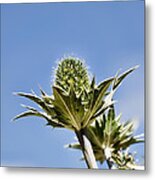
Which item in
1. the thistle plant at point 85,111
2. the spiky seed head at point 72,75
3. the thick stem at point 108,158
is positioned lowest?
the thick stem at point 108,158

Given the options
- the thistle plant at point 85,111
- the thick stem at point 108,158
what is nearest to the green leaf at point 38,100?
the thistle plant at point 85,111

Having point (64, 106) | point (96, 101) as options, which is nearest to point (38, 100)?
point (64, 106)

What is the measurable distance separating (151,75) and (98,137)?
0.28 meters

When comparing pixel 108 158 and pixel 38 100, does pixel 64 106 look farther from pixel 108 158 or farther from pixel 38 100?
pixel 108 158

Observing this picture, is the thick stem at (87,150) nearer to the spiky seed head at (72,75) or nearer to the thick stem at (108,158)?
the thick stem at (108,158)

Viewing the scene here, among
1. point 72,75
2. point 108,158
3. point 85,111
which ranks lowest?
point 108,158

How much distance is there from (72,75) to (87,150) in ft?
0.88

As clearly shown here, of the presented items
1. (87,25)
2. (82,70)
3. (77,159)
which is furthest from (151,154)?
(87,25)

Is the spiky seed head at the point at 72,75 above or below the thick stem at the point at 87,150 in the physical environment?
above

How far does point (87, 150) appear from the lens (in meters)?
1.93

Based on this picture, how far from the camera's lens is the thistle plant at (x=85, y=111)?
192 centimetres

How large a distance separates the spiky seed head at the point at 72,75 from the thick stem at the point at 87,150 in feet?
0.51

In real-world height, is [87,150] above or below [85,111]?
below

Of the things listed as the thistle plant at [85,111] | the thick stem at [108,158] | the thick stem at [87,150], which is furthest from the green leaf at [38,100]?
the thick stem at [108,158]
